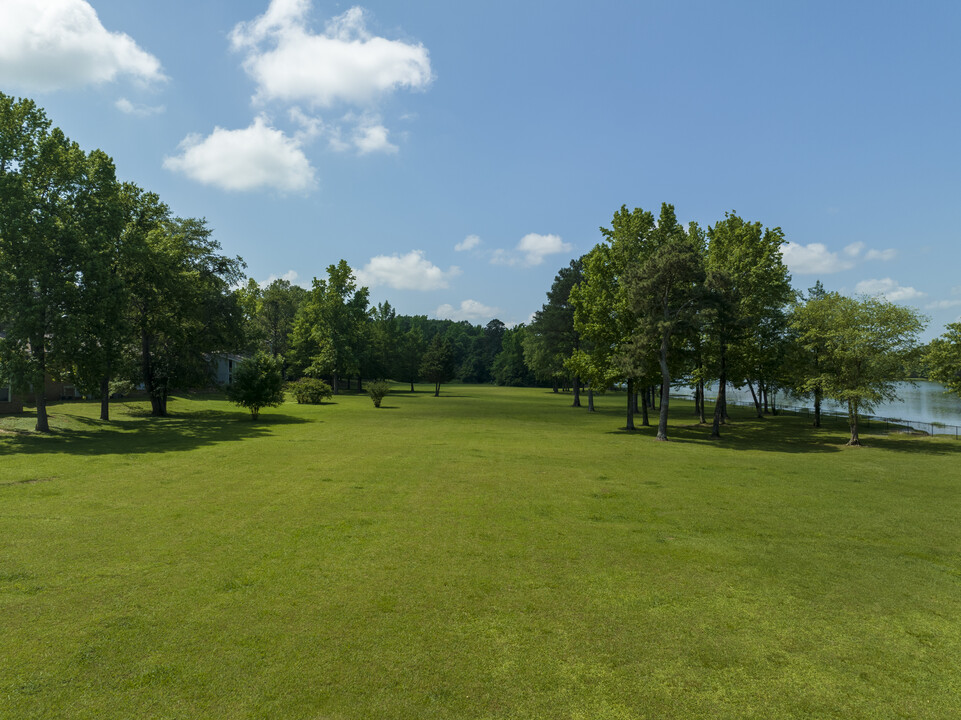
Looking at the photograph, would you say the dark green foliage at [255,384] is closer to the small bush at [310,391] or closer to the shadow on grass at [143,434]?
the shadow on grass at [143,434]

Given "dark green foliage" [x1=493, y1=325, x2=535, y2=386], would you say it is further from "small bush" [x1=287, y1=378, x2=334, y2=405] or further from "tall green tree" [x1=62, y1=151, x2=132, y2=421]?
"tall green tree" [x1=62, y1=151, x2=132, y2=421]

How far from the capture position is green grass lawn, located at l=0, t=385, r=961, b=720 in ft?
16.6

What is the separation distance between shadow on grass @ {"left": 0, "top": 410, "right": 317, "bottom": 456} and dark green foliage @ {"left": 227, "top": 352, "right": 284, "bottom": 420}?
1.31 meters

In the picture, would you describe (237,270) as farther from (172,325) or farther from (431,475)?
(431,475)

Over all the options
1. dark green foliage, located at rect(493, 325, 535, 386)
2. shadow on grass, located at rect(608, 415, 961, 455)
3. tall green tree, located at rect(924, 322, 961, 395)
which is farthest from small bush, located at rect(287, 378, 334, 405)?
dark green foliage, located at rect(493, 325, 535, 386)

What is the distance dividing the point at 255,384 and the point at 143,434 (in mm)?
7769

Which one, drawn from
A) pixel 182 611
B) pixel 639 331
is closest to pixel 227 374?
pixel 639 331

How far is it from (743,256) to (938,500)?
21583 millimetres

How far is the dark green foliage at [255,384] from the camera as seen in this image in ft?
105

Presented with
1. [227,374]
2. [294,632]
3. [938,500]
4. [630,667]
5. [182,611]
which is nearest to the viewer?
[630,667]

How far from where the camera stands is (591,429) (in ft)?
106

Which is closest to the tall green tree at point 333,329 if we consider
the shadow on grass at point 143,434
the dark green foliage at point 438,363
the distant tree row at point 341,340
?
the distant tree row at point 341,340

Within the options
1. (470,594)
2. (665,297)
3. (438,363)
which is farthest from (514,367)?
(470,594)

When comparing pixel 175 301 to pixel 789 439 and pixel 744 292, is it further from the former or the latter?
pixel 789 439
